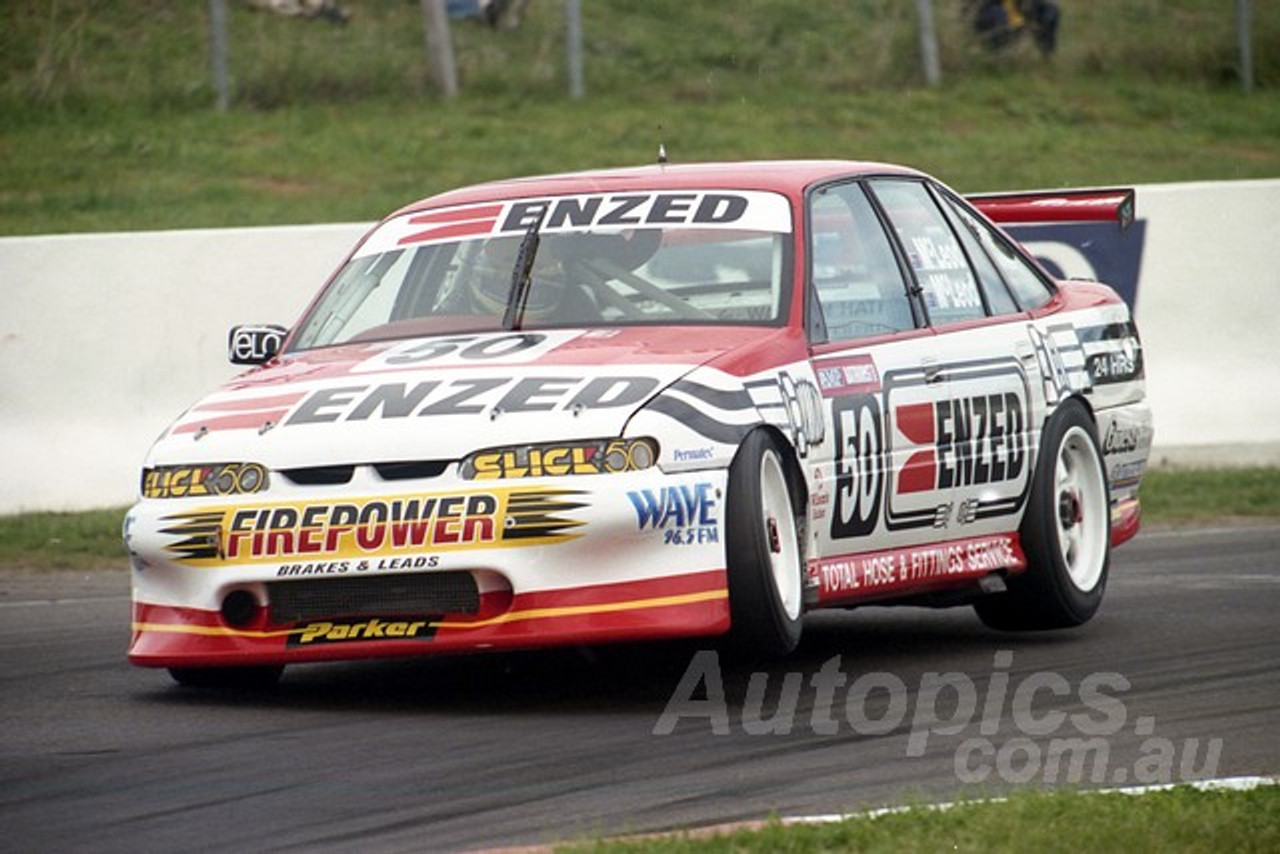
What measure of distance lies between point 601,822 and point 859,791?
66 cm

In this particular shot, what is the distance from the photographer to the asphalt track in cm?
554

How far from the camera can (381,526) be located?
6.80 metres

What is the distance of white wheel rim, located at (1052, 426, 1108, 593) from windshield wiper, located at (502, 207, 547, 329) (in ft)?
6.41

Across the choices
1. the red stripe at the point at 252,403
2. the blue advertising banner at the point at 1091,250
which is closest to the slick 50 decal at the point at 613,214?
the red stripe at the point at 252,403

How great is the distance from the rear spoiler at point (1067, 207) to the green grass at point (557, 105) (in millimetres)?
8686

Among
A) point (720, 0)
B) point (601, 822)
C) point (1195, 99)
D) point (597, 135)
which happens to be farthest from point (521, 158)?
point (601, 822)

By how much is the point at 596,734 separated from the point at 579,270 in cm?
193

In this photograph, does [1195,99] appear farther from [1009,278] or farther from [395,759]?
[395,759]

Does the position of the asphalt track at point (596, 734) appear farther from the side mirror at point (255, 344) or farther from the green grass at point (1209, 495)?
the green grass at point (1209, 495)

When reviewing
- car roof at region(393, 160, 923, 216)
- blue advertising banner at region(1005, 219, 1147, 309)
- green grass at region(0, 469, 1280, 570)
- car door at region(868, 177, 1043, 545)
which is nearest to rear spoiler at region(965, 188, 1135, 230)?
car door at region(868, 177, 1043, 545)

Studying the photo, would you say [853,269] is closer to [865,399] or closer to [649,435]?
[865,399]

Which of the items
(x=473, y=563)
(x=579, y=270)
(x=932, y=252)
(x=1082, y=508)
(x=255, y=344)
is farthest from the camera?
(x=1082, y=508)

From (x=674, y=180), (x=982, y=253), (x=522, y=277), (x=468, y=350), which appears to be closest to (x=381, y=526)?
(x=468, y=350)

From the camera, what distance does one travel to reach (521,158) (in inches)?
783
